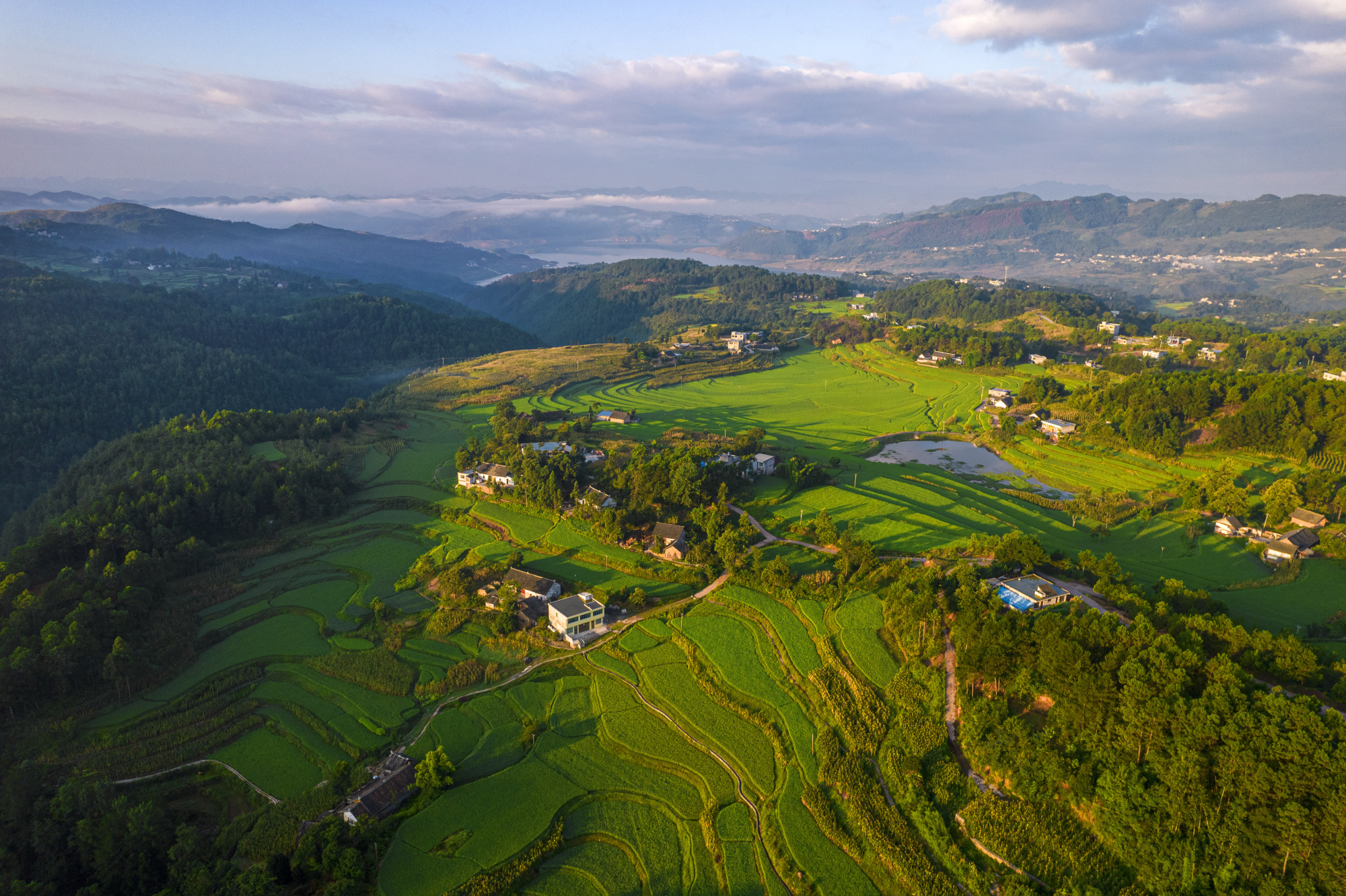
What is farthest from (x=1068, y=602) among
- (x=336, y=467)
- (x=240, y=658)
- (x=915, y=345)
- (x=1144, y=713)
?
(x=915, y=345)

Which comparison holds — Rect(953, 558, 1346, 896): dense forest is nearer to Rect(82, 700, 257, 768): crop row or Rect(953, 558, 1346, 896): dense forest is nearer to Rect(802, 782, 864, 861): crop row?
Rect(802, 782, 864, 861): crop row

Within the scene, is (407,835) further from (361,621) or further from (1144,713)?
(1144,713)

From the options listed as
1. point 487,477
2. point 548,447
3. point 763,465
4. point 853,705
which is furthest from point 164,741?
point 763,465

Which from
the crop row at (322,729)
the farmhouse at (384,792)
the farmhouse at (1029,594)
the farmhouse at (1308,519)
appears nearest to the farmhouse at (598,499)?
the crop row at (322,729)

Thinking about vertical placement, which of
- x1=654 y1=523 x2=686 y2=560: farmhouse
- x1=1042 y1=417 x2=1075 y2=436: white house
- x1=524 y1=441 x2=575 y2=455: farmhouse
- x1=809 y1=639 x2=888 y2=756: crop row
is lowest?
x1=809 y1=639 x2=888 y2=756: crop row

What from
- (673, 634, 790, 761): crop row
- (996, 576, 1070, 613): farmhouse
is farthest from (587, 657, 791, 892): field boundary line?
(996, 576, 1070, 613): farmhouse

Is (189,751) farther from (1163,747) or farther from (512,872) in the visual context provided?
(1163,747)
